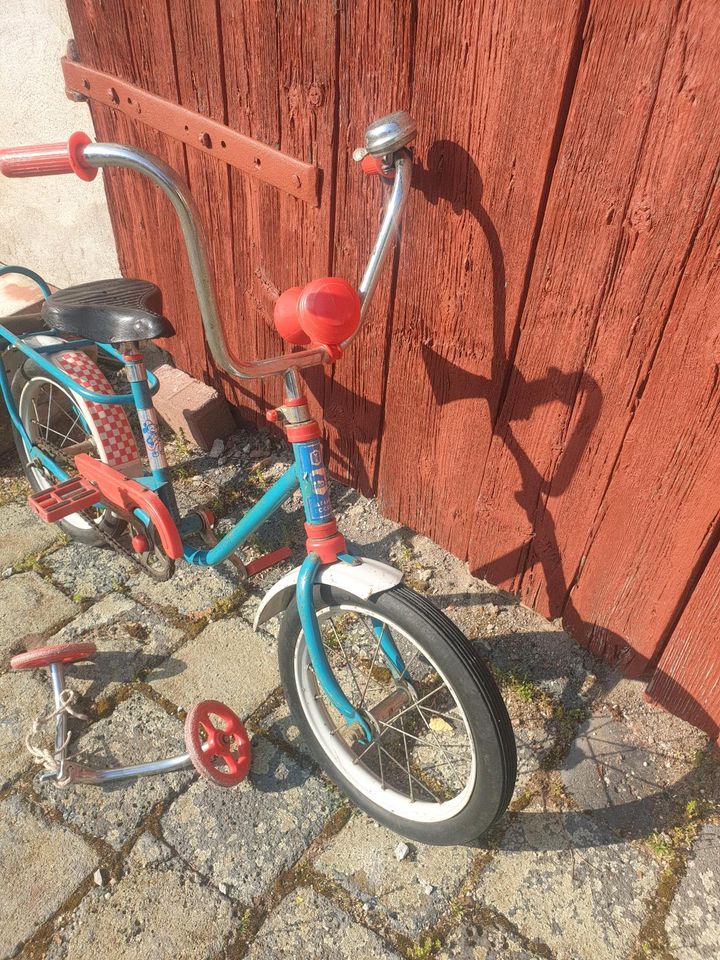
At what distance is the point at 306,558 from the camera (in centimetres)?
175

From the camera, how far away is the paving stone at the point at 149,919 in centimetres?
170

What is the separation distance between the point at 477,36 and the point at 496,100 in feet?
0.46

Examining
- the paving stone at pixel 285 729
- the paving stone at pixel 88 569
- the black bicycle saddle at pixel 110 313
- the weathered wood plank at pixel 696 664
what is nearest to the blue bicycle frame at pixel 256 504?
the black bicycle saddle at pixel 110 313

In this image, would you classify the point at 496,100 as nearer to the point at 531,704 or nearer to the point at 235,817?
the point at 531,704

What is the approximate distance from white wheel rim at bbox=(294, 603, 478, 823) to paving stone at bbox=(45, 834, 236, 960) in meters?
0.45

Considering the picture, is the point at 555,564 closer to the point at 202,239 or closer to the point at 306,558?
the point at 306,558

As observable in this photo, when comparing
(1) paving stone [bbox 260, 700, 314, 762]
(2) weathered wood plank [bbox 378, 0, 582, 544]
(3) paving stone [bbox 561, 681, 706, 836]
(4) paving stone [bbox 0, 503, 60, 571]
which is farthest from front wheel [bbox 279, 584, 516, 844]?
(4) paving stone [bbox 0, 503, 60, 571]

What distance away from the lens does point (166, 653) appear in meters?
2.35

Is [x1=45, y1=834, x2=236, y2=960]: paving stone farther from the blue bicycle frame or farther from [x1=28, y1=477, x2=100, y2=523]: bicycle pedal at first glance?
[x1=28, y1=477, x2=100, y2=523]: bicycle pedal

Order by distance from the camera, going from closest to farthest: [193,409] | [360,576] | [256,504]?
1. [360,576]
2. [256,504]
3. [193,409]

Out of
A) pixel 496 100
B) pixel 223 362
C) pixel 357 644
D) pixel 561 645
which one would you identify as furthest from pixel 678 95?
pixel 357 644

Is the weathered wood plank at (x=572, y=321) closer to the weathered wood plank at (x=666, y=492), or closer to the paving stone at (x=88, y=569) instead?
the weathered wood plank at (x=666, y=492)

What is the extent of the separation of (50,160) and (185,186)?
1.34 feet

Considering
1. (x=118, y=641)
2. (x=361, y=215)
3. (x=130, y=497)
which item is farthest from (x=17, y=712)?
(x=361, y=215)
